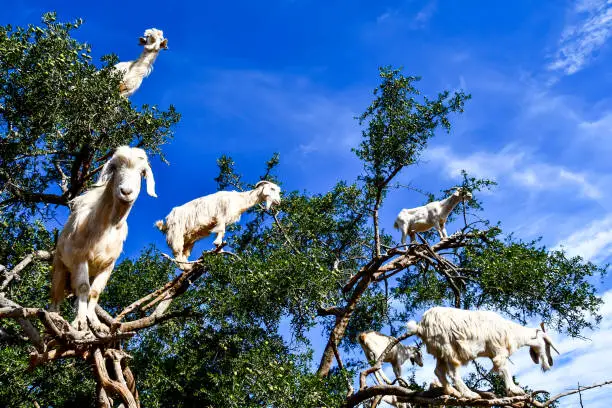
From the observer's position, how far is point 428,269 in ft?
38.2

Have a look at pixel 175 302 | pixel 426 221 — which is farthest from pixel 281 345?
pixel 426 221

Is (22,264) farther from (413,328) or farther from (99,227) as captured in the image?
(413,328)

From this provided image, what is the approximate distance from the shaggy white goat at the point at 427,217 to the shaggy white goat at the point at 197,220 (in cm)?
386

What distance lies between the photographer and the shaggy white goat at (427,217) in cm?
1238

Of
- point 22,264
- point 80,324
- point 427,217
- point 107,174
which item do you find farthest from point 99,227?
point 427,217

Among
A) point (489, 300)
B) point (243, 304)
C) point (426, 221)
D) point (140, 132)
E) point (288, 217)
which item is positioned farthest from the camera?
point (426, 221)

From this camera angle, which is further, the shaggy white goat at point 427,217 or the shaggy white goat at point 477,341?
the shaggy white goat at point 427,217

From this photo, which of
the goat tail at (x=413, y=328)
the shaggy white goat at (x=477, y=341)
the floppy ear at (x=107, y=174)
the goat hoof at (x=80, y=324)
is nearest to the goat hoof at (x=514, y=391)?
the shaggy white goat at (x=477, y=341)

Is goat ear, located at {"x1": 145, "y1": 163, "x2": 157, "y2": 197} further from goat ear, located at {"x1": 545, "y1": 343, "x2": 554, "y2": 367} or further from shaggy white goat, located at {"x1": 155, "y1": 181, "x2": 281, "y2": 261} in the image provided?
goat ear, located at {"x1": 545, "y1": 343, "x2": 554, "y2": 367}

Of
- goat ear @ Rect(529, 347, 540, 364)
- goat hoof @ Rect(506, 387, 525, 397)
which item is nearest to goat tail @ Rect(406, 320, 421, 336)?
goat hoof @ Rect(506, 387, 525, 397)

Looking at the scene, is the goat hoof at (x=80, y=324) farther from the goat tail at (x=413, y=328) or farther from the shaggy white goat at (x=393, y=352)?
the shaggy white goat at (x=393, y=352)

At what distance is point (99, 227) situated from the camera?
6.53 metres

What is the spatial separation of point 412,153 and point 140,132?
4627 mm

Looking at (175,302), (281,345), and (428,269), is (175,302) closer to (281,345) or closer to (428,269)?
(281,345)
